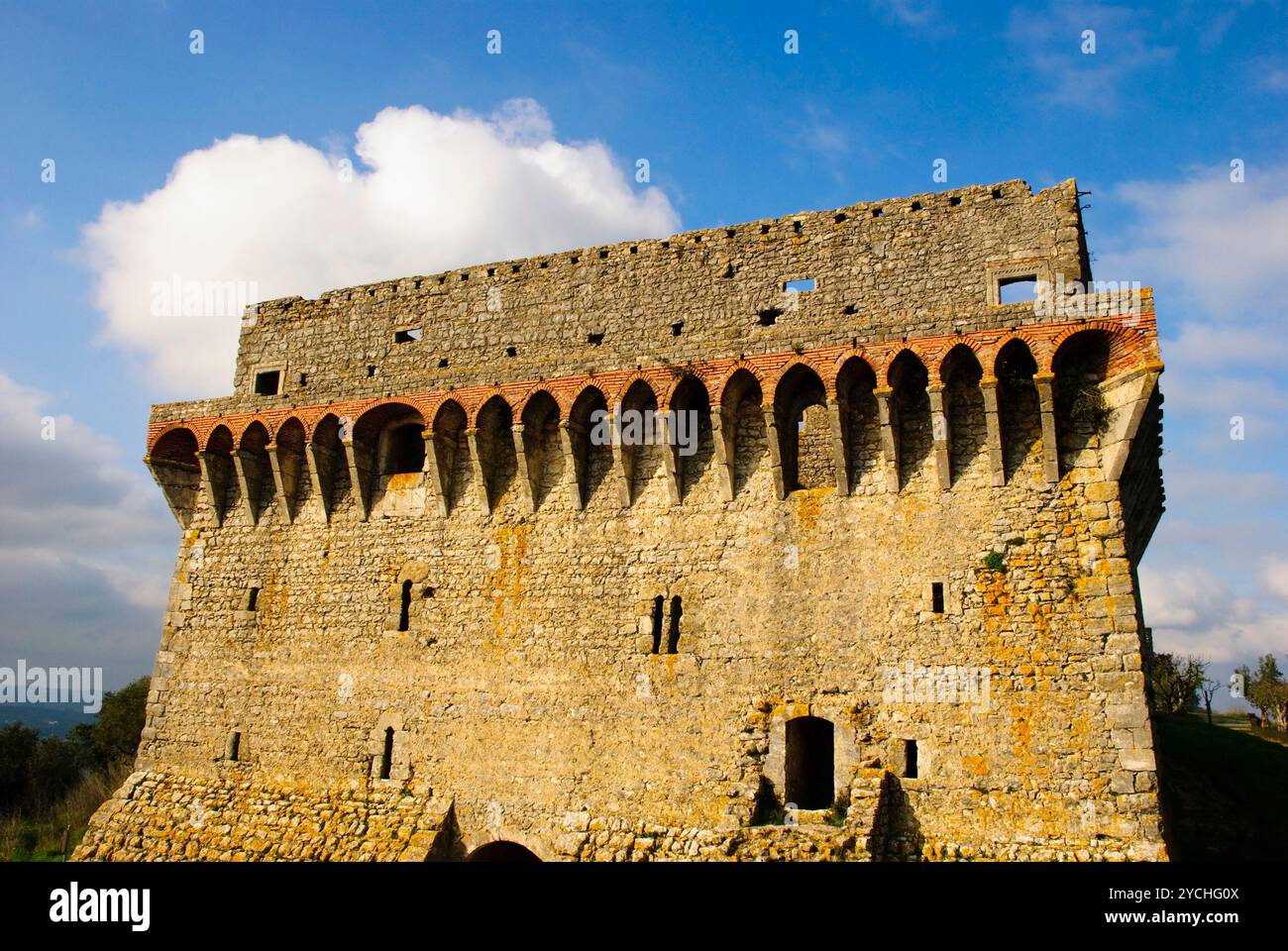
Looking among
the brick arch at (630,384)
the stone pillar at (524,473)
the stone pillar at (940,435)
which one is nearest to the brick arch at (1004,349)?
the stone pillar at (940,435)

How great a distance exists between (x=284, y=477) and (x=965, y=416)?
1161 centimetres

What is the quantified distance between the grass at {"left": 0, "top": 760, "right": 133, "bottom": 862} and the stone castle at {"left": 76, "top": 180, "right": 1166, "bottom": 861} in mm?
3013

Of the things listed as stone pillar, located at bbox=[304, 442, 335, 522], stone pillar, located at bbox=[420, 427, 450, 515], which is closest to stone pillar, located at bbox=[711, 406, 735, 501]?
stone pillar, located at bbox=[420, 427, 450, 515]

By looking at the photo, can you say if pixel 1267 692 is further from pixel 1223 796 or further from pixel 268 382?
pixel 268 382

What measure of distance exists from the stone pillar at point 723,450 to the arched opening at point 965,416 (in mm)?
3111

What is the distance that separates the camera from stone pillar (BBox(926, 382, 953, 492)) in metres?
13.0

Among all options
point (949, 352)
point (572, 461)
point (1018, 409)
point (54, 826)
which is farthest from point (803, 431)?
point (54, 826)

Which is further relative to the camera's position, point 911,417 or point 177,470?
point 177,470

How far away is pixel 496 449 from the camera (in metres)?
16.0

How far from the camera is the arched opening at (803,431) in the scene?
14.0 metres

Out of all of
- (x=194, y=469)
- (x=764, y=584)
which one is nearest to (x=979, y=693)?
(x=764, y=584)

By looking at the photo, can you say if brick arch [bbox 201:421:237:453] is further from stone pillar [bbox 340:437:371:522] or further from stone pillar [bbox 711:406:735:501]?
stone pillar [bbox 711:406:735:501]

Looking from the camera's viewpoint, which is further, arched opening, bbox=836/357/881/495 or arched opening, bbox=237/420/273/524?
arched opening, bbox=237/420/273/524
